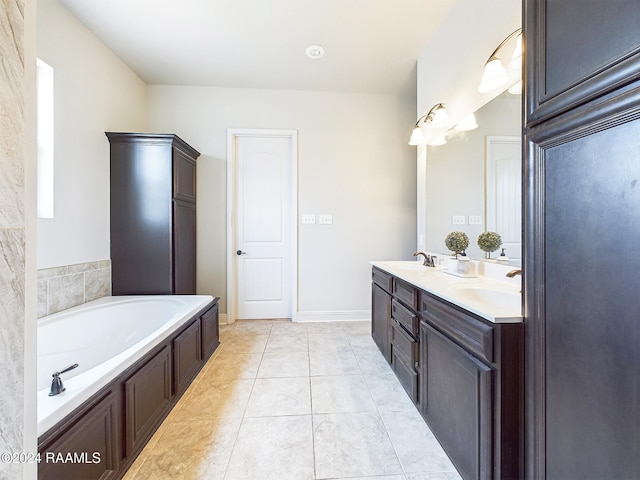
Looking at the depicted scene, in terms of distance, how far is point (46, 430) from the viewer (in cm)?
91

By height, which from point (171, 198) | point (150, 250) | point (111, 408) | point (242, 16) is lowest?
point (111, 408)

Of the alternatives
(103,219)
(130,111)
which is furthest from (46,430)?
(130,111)

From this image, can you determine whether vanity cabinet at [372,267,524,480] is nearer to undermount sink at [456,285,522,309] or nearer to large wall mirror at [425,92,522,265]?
undermount sink at [456,285,522,309]

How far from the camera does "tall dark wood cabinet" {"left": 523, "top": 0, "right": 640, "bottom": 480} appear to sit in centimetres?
65

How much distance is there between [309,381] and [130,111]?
3.14 metres

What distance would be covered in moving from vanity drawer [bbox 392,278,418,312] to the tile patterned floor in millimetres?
642

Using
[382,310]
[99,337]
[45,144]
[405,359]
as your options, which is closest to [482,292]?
[405,359]

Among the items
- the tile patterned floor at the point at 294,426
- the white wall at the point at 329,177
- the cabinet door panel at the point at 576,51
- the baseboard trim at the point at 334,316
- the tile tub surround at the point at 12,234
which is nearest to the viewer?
the tile tub surround at the point at 12,234

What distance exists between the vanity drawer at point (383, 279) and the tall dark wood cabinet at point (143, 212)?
1.90 m

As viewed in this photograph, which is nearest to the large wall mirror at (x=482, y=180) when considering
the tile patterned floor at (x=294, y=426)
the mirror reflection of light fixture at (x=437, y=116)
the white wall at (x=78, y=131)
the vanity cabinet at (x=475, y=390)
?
the mirror reflection of light fixture at (x=437, y=116)

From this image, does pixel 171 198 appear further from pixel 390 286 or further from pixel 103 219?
pixel 390 286

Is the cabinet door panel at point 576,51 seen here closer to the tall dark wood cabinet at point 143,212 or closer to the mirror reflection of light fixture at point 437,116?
the mirror reflection of light fixture at point 437,116

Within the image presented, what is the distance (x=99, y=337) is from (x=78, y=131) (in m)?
1.60

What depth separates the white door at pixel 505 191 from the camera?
153cm
